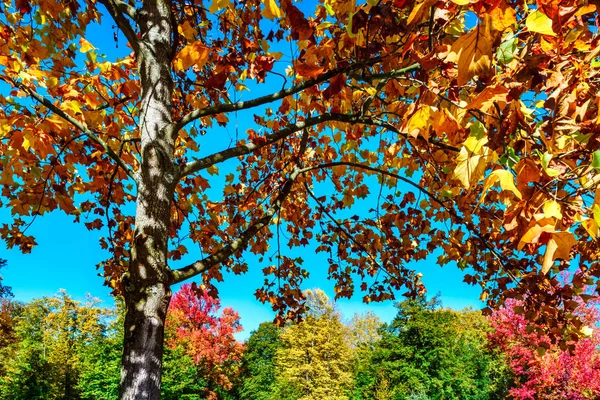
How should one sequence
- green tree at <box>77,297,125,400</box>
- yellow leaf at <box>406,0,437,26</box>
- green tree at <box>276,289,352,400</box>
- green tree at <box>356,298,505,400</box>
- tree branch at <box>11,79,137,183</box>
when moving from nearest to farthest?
yellow leaf at <box>406,0,437,26</box>, tree branch at <box>11,79,137,183</box>, green tree at <box>77,297,125,400</box>, green tree at <box>276,289,352,400</box>, green tree at <box>356,298,505,400</box>

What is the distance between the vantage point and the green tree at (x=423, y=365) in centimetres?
2742

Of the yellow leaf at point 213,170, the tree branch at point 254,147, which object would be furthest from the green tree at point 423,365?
the tree branch at point 254,147

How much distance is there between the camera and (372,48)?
2.26 m

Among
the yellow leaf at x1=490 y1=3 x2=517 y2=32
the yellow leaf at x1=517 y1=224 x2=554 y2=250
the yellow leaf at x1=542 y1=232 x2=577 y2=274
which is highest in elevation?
the yellow leaf at x1=490 y1=3 x2=517 y2=32

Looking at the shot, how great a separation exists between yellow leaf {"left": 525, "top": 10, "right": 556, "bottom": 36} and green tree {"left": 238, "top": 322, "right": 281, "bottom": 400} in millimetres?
31610

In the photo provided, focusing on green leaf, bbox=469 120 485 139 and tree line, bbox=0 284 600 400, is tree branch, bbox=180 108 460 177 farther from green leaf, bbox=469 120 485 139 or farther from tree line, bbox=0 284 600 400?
tree line, bbox=0 284 600 400

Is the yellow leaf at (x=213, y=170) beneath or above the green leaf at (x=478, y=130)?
above

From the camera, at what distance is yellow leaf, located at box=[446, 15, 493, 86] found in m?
1.07

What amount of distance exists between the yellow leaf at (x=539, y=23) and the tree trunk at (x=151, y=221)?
2.45 m

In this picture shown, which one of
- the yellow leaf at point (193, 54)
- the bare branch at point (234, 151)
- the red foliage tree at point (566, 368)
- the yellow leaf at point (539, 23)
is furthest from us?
the red foliage tree at point (566, 368)

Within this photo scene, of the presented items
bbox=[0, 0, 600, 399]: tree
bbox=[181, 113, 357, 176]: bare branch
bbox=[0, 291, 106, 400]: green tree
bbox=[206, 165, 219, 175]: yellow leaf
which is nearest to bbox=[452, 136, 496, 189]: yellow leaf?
bbox=[0, 0, 600, 399]: tree

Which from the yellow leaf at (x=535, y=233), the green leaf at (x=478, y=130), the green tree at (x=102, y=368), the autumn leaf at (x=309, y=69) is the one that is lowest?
the yellow leaf at (x=535, y=233)

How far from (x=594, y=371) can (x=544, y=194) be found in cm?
1881

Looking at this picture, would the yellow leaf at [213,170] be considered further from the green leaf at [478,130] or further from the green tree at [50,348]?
the green tree at [50,348]
